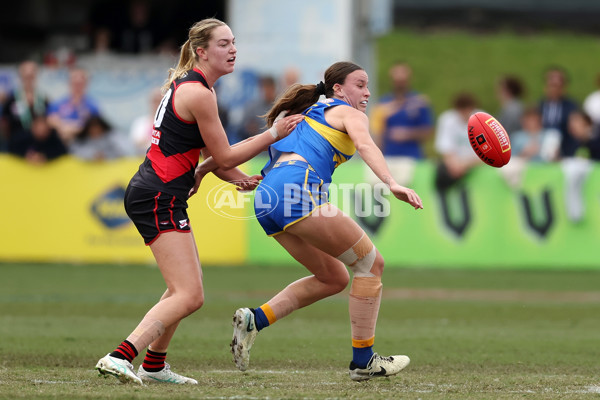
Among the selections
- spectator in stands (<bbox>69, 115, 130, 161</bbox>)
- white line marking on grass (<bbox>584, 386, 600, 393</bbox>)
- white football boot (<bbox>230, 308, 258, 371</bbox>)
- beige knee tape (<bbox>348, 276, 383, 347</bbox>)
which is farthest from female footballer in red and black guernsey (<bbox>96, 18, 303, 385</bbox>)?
spectator in stands (<bbox>69, 115, 130, 161</bbox>)

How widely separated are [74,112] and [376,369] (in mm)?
12334

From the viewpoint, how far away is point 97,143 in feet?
58.9

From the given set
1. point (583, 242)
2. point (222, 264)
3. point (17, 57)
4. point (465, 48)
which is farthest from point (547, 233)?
point (465, 48)

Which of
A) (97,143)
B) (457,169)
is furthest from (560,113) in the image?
(97,143)

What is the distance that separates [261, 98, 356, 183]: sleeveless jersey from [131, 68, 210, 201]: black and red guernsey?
69 cm

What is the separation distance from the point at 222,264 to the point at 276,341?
25.1ft

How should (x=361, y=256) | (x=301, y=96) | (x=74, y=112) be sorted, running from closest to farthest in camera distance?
(x=361, y=256), (x=301, y=96), (x=74, y=112)

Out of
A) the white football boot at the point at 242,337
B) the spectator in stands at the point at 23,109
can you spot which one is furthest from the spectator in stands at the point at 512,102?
the white football boot at the point at 242,337

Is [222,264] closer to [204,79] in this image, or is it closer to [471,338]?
[471,338]

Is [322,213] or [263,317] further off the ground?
[322,213]

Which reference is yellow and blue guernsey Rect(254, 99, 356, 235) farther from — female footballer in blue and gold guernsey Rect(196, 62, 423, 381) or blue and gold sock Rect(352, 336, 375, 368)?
blue and gold sock Rect(352, 336, 375, 368)

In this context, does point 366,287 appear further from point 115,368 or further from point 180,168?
point 115,368

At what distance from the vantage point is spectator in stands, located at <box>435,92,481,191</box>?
17219 mm

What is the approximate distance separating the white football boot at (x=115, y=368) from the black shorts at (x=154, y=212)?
2.66ft
